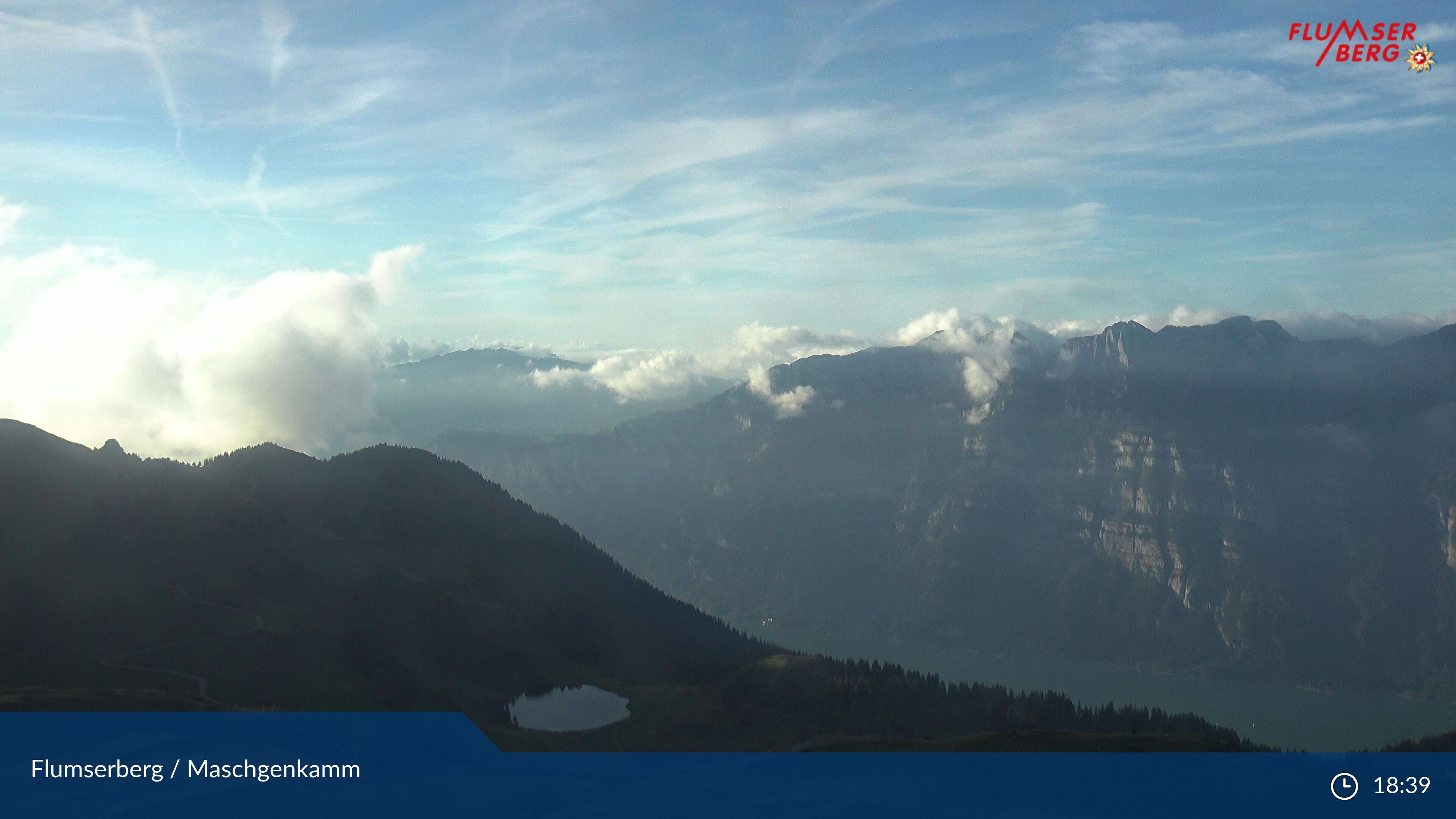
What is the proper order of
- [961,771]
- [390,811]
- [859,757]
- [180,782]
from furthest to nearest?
[859,757]
[961,771]
[390,811]
[180,782]

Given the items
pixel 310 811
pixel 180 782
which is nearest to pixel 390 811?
pixel 310 811

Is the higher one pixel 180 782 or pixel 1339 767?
pixel 180 782

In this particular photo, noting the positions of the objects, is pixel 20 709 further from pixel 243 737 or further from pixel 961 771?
pixel 961 771

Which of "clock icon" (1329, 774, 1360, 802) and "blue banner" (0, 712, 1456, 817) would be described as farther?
"clock icon" (1329, 774, 1360, 802)

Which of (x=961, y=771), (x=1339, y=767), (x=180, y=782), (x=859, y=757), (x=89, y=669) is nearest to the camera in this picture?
(x=180, y=782)

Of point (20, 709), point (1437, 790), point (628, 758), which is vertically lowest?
point (1437, 790)

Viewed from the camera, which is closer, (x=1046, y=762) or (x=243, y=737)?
(x=243, y=737)

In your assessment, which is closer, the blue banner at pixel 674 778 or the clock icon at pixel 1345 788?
the blue banner at pixel 674 778
